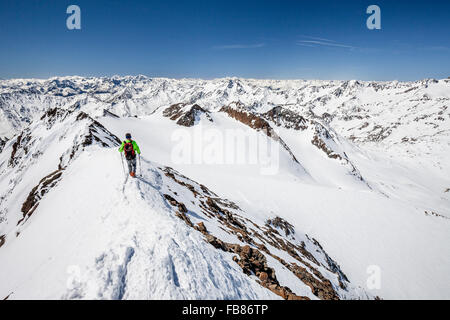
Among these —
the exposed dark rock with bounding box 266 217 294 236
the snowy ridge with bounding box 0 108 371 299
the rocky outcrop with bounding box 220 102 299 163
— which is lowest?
the exposed dark rock with bounding box 266 217 294 236

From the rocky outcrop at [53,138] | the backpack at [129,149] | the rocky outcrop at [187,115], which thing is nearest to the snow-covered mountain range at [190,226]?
the rocky outcrop at [53,138]

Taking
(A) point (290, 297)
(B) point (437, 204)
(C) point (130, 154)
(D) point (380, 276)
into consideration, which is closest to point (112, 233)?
(C) point (130, 154)

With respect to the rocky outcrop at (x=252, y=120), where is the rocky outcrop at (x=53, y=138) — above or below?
below

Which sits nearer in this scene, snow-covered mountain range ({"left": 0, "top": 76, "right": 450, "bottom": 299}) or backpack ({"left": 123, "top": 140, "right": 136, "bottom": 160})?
snow-covered mountain range ({"left": 0, "top": 76, "right": 450, "bottom": 299})

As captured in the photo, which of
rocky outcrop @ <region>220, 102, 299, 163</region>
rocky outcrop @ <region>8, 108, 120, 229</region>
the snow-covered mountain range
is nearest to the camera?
the snow-covered mountain range

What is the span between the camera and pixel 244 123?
8862 cm
